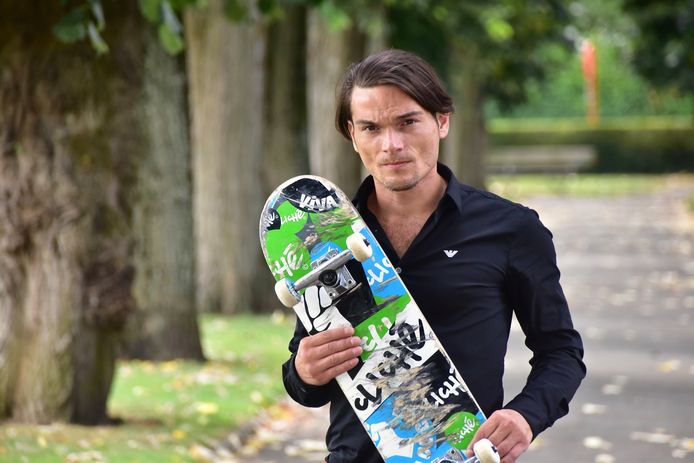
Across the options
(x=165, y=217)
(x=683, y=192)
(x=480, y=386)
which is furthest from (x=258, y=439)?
(x=683, y=192)

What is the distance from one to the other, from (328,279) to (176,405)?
6.47 metres

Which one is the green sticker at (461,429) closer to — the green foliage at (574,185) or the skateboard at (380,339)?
the skateboard at (380,339)

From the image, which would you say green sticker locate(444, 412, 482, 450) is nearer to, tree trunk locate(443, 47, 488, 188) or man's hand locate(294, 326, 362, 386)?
man's hand locate(294, 326, 362, 386)

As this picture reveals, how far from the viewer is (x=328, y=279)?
3.13 metres

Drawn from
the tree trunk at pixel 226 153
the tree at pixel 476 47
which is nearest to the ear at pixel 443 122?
the tree trunk at pixel 226 153

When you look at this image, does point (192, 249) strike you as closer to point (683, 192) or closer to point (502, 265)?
point (502, 265)

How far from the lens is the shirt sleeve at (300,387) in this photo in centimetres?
Result: 329

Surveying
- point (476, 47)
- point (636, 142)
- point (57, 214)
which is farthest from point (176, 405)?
point (636, 142)

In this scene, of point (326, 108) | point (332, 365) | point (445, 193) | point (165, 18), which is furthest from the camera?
point (326, 108)

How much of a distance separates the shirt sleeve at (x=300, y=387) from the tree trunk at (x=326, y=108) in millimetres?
13841

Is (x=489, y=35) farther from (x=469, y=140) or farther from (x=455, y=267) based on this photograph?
(x=455, y=267)

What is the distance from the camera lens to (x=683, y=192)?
40344mm

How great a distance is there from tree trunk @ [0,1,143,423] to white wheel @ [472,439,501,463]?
5.39m

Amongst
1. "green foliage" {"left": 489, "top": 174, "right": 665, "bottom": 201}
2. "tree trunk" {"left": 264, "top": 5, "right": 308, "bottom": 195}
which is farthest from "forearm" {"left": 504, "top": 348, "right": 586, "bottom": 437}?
"green foliage" {"left": 489, "top": 174, "right": 665, "bottom": 201}
